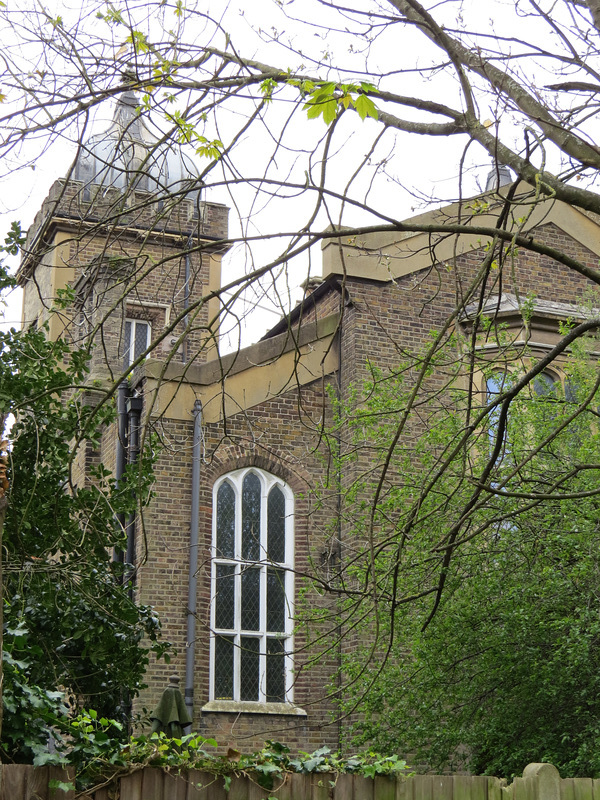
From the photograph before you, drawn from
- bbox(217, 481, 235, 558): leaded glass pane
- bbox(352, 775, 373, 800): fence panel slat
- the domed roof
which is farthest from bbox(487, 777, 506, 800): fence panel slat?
bbox(217, 481, 235, 558): leaded glass pane

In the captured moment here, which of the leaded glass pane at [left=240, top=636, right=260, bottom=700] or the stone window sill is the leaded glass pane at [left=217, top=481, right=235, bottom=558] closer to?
the leaded glass pane at [left=240, top=636, right=260, bottom=700]

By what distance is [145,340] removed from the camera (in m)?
22.9

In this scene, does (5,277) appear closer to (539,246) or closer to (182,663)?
(539,246)

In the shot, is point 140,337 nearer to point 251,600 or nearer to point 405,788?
point 251,600

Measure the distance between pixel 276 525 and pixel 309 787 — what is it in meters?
9.43

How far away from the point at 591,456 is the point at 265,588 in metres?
6.07

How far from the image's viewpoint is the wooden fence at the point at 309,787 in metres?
5.28

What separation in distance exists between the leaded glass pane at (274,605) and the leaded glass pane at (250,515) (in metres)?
0.39

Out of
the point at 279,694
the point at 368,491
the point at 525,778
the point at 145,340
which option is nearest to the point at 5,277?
the point at 525,778

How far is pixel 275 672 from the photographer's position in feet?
48.5

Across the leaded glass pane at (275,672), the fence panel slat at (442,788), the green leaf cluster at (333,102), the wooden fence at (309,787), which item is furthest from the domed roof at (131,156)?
the leaded glass pane at (275,672)

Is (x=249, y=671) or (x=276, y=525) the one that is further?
(x=276, y=525)

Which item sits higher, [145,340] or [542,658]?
[145,340]

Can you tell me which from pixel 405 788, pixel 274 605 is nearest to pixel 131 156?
pixel 405 788
